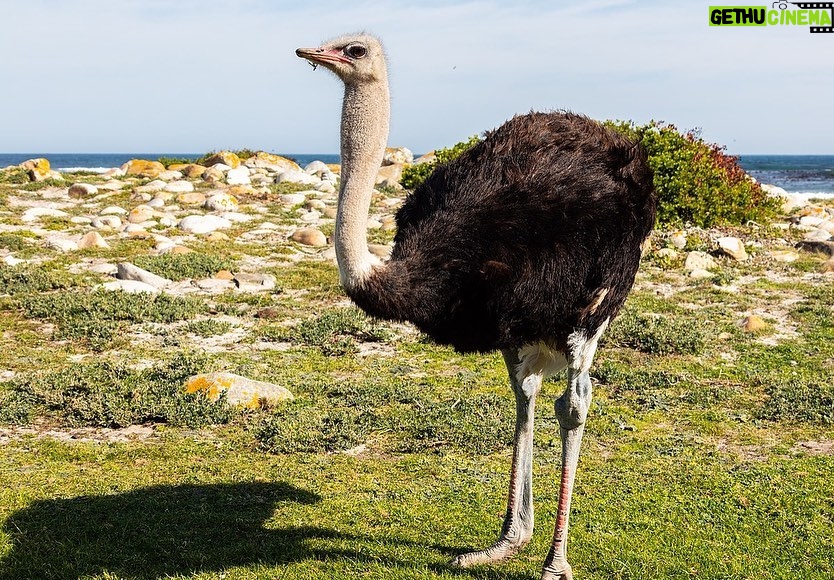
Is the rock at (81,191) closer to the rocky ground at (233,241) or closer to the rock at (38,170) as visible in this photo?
the rocky ground at (233,241)

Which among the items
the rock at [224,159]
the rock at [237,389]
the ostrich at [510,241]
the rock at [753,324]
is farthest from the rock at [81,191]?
the ostrich at [510,241]

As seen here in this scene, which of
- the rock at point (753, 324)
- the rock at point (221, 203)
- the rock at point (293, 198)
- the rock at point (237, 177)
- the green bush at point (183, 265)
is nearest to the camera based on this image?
the rock at point (753, 324)

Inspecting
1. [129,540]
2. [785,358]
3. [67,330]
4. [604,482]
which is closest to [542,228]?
[604,482]

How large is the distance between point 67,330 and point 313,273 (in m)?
3.21

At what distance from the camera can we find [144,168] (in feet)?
69.8

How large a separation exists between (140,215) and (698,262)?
26.8ft

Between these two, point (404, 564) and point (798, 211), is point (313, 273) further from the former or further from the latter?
point (798, 211)

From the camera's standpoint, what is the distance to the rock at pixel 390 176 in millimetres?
18891

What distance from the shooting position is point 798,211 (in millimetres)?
16453

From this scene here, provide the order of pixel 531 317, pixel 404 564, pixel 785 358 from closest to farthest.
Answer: pixel 531 317
pixel 404 564
pixel 785 358

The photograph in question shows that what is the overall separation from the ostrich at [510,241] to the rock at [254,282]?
584 centimetres

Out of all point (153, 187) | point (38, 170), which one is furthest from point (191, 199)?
point (38, 170)

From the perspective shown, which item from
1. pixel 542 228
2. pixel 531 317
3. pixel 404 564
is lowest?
pixel 404 564

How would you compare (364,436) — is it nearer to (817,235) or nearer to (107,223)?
(107,223)
